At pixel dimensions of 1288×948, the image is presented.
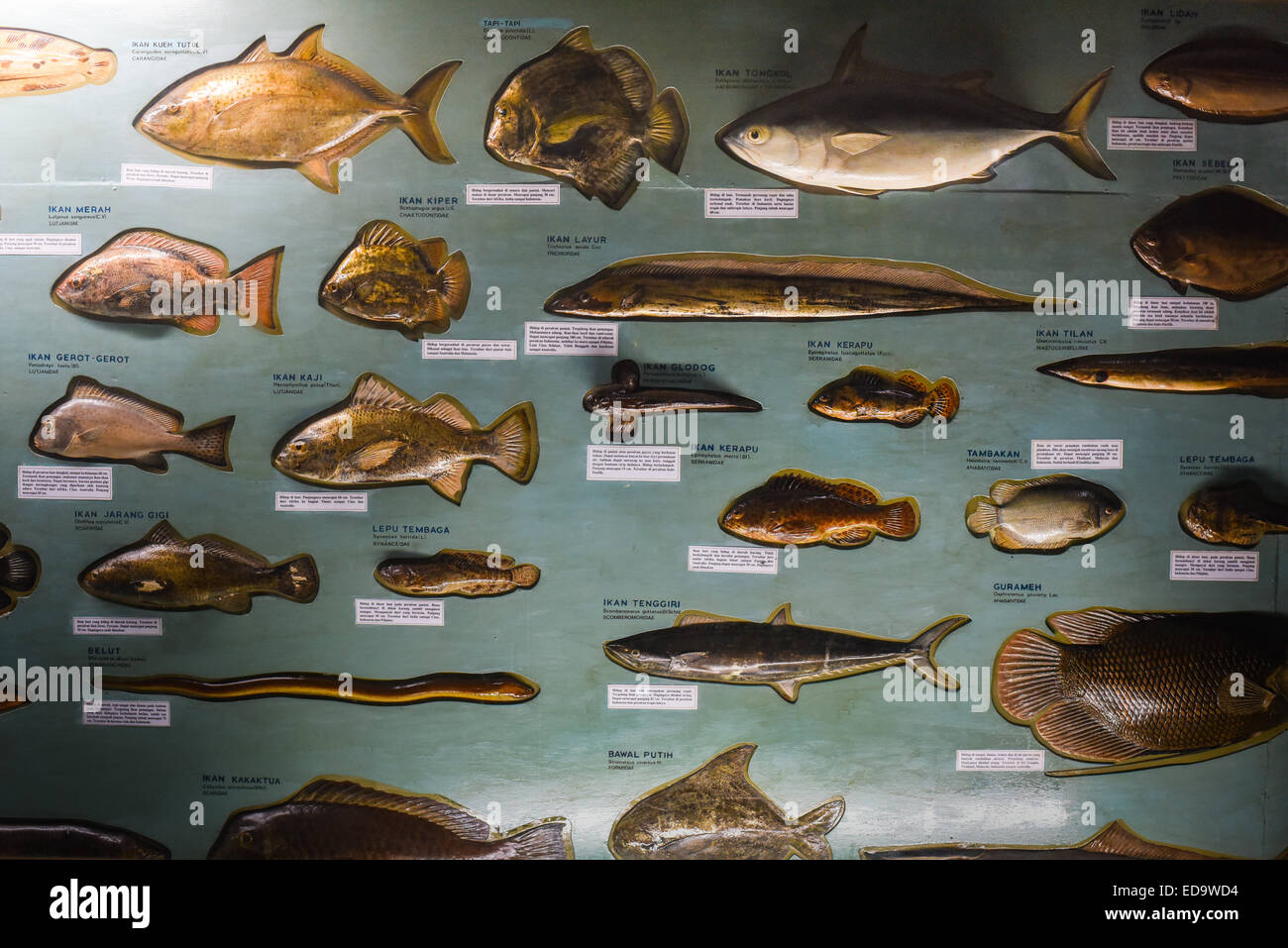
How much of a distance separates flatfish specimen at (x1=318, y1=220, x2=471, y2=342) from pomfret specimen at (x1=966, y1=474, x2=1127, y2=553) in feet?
7.12

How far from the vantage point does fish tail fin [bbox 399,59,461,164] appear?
2.52 meters

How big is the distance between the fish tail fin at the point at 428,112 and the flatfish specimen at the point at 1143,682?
2.92 metres

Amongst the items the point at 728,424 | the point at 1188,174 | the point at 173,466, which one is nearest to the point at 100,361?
the point at 173,466

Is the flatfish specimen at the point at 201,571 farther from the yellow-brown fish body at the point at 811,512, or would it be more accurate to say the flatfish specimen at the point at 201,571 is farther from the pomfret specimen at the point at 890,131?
the pomfret specimen at the point at 890,131

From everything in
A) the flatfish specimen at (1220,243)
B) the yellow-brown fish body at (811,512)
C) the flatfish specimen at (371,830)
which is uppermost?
the flatfish specimen at (1220,243)

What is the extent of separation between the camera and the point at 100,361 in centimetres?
259

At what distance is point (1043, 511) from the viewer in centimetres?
258

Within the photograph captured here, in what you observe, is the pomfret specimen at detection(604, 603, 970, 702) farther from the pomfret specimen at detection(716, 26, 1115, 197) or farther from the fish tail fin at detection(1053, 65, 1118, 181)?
the fish tail fin at detection(1053, 65, 1118, 181)

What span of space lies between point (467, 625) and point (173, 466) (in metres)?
1.30

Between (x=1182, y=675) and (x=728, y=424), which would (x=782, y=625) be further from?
(x=1182, y=675)

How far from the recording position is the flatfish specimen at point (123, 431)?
2.57 m

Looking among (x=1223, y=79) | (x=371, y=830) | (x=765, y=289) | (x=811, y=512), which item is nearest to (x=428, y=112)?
(x=765, y=289)

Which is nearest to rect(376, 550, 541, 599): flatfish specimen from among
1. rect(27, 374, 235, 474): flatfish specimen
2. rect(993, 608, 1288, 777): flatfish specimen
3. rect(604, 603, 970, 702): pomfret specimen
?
rect(604, 603, 970, 702): pomfret specimen

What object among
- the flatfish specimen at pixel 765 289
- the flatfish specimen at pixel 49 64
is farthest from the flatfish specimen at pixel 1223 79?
the flatfish specimen at pixel 49 64
